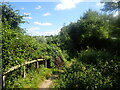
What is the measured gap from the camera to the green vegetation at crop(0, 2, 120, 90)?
264cm

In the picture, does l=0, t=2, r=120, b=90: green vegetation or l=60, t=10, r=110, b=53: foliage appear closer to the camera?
l=0, t=2, r=120, b=90: green vegetation

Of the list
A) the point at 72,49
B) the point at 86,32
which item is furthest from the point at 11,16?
the point at 86,32

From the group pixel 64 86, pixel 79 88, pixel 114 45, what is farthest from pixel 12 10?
pixel 114 45

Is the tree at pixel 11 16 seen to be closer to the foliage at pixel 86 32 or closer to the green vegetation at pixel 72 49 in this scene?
the green vegetation at pixel 72 49

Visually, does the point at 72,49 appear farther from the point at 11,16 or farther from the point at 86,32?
the point at 11,16

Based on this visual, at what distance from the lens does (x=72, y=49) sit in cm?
938

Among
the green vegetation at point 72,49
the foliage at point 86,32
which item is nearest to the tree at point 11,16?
the green vegetation at point 72,49

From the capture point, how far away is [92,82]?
265 centimetres

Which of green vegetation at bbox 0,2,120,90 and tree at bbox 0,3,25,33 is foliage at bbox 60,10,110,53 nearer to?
green vegetation at bbox 0,2,120,90

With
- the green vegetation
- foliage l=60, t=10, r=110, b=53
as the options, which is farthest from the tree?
foliage l=60, t=10, r=110, b=53

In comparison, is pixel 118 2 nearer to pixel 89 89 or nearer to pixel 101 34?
pixel 101 34

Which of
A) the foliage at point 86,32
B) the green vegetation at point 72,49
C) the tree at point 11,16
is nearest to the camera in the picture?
the green vegetation at point 72,49

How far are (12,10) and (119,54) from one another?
20.3ft

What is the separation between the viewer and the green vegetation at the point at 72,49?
2.64 m
